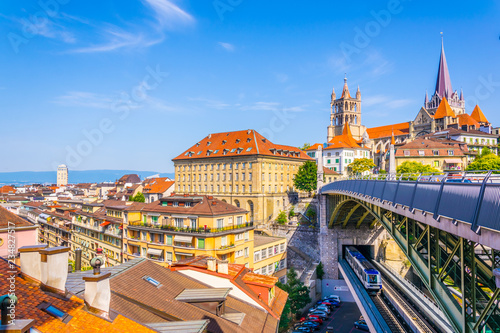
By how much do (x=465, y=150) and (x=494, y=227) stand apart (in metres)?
89.4

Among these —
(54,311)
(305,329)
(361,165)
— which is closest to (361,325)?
(305,329)

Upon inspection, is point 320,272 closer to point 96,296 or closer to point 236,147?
point 236,147

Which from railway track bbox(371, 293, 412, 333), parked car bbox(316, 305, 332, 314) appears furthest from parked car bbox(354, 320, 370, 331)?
railway track bbox(371, 293, 412, 333)

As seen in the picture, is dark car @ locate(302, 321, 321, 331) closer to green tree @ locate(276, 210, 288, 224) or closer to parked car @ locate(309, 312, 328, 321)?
parked car @ locate(309, 312, 328, 321)

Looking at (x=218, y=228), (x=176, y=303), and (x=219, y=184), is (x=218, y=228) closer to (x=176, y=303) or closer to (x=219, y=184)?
(x=176, y=303)

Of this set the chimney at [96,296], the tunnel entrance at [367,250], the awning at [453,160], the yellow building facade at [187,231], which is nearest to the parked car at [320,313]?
the yellow building facade at [187,231]

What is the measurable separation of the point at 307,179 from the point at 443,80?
104018 millimetres

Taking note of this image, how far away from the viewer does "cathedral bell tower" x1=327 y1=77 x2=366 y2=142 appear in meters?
144

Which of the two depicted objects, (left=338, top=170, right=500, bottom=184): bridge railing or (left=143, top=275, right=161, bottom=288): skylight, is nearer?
(left=338, top=170, right=500, bottom=184): bridge railing

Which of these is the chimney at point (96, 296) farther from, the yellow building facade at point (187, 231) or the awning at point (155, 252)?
the awning at point (155, 252)

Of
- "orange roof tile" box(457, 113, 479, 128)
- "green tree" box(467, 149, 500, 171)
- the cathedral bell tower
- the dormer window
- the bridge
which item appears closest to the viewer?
the dormer window

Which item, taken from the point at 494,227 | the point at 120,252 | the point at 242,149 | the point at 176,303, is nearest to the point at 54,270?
the point at 176,303

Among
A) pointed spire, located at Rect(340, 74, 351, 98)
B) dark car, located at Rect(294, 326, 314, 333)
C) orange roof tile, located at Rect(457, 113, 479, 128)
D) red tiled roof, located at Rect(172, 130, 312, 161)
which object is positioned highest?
pointed spire, located at Rect(340, 74, 351, 98)

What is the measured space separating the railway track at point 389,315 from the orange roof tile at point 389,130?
354ft
